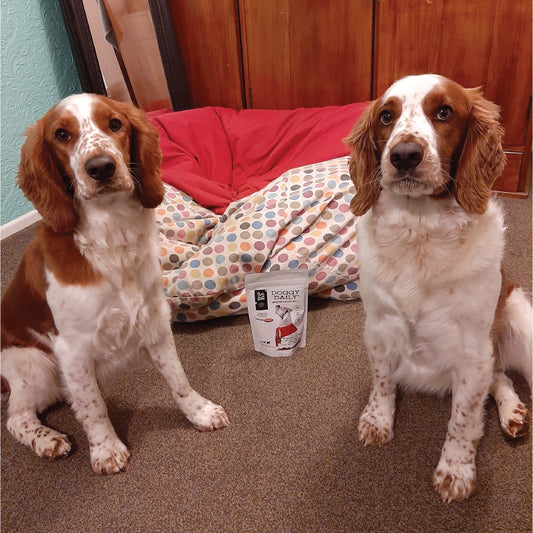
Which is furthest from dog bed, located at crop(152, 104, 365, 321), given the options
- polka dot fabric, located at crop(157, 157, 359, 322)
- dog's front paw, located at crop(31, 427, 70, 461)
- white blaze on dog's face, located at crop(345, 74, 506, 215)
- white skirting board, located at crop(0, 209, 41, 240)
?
white skirting board, located at crop(0, 209, 41, 240)

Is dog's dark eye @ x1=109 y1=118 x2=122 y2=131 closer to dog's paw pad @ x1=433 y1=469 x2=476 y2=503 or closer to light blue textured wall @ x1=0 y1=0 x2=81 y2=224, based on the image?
dog's paw pad @ x1=433 y1=469 x2=476 y2=503

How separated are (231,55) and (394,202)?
2846 millimetres

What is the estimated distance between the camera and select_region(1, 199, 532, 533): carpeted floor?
1291mm

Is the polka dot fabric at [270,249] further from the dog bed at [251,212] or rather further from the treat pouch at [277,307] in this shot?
the treat pouch at [277,307]

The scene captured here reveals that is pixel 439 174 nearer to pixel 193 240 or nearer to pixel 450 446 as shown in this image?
pixel 450 446

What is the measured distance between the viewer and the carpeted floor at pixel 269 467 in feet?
Result: 4.23

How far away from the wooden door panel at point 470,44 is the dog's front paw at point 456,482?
236 cm

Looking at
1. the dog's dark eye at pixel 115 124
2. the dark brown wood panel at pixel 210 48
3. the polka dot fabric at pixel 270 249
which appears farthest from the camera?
the dark brown wood panel at pixel 210 48

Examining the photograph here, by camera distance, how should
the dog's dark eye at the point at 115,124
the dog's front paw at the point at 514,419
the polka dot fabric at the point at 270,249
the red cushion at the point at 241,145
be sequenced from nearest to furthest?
the dog's dark eye at the point at 115,124
the dog's front paw at the point at 514,419
the polka dot fabric at the point at 270,249
the red cushion at the point at 241,145

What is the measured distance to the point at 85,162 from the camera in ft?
3.81

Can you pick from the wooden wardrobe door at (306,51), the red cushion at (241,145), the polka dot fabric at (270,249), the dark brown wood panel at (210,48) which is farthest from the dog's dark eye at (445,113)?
the dark brown wood panel at (210,48)

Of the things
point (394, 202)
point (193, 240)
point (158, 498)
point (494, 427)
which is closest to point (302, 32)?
point (193, 240)

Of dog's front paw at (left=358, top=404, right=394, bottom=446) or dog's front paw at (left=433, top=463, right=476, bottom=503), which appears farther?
dog's front paw at (left=358, top=404, right=394, bottom=446)

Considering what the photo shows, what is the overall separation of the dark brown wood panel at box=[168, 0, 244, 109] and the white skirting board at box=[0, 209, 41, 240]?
1570 mm
